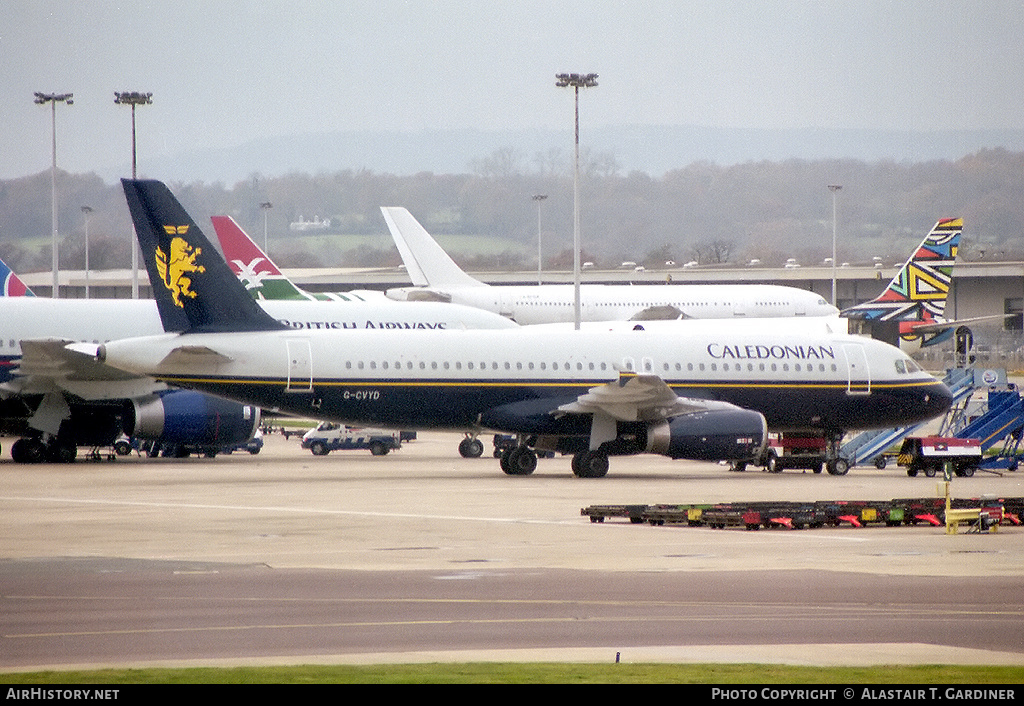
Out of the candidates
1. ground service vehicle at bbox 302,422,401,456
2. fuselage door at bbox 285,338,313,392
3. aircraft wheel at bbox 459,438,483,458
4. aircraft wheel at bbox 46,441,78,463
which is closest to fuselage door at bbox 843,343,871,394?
aircraft wheel at bbox 459,438,483,458

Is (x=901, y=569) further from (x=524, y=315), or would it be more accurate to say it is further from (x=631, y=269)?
(x=631, y=269)

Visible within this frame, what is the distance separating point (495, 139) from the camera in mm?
171875

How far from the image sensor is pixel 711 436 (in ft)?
111

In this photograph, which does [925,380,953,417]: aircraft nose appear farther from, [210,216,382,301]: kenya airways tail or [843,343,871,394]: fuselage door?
[210,216,382,301]: kenya airways tail

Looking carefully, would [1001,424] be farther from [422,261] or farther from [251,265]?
[422,261]

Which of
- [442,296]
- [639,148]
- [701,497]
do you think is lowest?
[701,497]

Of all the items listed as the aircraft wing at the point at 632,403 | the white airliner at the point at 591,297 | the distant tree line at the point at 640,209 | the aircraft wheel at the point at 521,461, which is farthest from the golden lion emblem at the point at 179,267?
the white airliner at the point at 591,297

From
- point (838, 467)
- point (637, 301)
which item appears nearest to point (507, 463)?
point (838, 467)

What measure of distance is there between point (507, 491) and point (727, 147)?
139 m

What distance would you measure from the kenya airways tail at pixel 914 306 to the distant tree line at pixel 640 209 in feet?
9.84

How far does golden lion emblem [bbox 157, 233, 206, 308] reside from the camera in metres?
33.1

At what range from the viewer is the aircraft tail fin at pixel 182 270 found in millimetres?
33156

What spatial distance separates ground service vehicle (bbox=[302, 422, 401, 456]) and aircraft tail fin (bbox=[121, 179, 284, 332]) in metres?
18.7

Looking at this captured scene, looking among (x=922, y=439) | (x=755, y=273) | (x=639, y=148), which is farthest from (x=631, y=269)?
(x=922, y=439)
